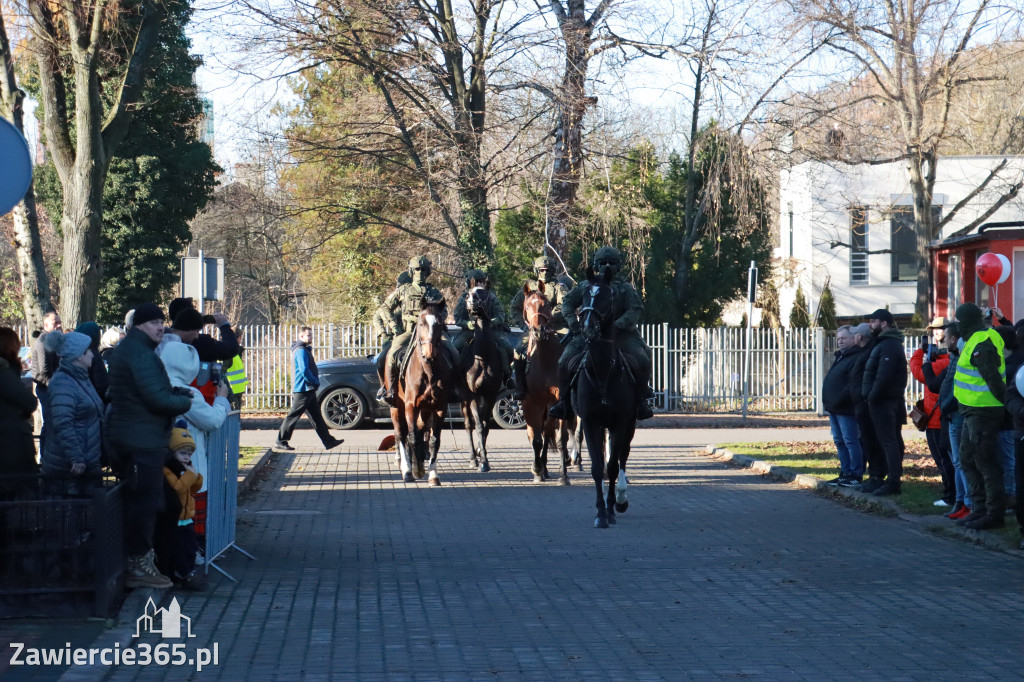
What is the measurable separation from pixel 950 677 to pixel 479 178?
76.2 ft

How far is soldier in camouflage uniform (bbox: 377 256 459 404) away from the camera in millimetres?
17000

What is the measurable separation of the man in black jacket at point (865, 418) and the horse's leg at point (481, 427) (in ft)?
16.7

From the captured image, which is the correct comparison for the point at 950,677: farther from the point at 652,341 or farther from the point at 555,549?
the point at 652,341

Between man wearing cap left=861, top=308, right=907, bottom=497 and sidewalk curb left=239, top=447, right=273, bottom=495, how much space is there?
7.48m

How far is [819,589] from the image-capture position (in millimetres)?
9148

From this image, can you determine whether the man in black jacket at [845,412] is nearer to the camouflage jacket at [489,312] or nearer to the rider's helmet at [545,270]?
the rider's helmet at [545,270]

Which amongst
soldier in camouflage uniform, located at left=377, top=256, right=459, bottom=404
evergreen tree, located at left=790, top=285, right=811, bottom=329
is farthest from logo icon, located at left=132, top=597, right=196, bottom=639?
evergreen tree, located at left=790, top=285, right=811, bottom=329

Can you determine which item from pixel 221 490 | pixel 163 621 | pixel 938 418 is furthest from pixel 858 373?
pixel 163 621

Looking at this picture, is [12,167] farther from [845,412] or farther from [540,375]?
[845,412]

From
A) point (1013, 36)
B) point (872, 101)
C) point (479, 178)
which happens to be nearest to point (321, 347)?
point (479, 178)

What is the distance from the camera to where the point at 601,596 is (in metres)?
8.86

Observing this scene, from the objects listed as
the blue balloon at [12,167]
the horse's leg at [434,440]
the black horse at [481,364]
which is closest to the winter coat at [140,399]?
the blue balloon at [12,167]

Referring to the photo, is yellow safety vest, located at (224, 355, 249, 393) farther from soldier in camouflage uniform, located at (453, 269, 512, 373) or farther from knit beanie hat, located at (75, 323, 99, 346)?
knit beanie hat, located at (75, 323, 99, 346)

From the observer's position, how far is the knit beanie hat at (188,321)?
33.7 ft
